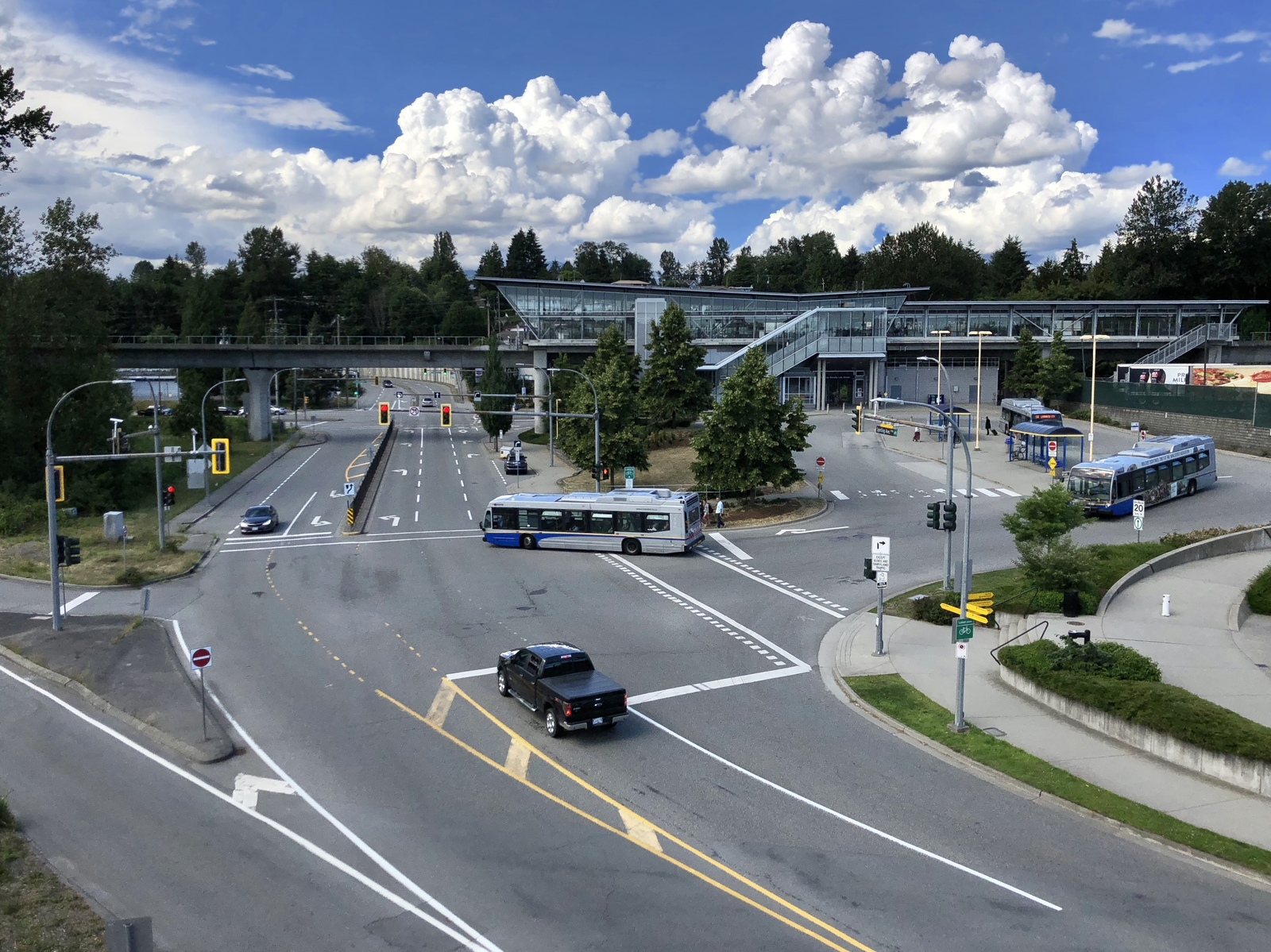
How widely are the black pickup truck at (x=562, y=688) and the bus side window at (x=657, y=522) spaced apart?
17650 millimetres

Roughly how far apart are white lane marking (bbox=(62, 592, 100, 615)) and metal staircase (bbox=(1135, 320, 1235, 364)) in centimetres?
9777

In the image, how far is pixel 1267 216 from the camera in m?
121

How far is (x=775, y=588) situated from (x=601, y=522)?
9435 mm

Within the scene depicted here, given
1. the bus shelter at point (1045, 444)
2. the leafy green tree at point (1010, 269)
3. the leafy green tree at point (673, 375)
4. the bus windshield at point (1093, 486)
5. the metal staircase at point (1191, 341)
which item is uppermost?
the leafy green tree at point (1010, 269)

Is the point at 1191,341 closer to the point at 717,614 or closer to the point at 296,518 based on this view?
the point at 717,614

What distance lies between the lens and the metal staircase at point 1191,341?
100 m

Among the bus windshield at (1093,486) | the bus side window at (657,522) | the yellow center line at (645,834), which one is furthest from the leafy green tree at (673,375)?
the yellow center line at (645,834)

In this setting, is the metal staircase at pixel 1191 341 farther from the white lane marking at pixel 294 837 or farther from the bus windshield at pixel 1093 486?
the white lane marking at pixel 294 837

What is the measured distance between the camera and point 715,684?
23.5 metres

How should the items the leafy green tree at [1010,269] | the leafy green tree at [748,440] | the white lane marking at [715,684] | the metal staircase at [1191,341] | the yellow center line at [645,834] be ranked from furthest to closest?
the leafy green tree at [1010,269], the metal staircase at [1191,341], the leafy green tree at [748,440], the white lane marking at [715,684], the yellow center line at [645,834]

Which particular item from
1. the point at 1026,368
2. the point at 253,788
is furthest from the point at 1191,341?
the point at 253,788

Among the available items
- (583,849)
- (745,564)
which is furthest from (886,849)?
(745,564)

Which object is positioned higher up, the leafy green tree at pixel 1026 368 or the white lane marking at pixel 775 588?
the leafy green tree at pixel 1026 368

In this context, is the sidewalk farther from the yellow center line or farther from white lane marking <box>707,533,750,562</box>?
white lane marking <box>707,533,750,562</box>
